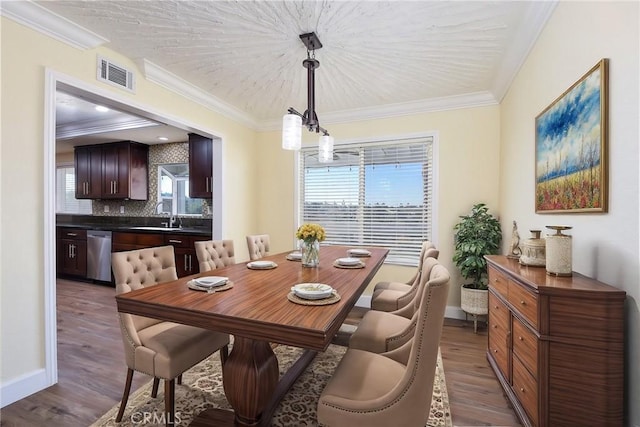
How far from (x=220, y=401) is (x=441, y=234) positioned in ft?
9.55

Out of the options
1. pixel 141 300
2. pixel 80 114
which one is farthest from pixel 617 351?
pixel 80 114

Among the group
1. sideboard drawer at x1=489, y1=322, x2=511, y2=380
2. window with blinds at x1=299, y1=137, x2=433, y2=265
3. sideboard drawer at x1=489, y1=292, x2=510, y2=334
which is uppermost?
window with blinds at x1=299, y1=137, x2=433, y2=265

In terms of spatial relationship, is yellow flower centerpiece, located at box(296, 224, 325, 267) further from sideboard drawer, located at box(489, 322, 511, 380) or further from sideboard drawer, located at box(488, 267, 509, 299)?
sideboard drawer, located at box(489, 322, 511, 380)

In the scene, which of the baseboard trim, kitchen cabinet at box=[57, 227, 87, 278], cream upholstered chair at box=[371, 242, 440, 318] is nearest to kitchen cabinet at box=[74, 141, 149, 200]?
kitchen cabinet at box=[57, 227, 87, 278]

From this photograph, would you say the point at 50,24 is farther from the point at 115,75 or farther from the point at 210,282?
the point at 210,282

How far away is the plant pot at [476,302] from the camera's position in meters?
3.03

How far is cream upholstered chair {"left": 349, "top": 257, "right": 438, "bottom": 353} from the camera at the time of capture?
166 cm

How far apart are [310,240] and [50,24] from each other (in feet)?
7.81

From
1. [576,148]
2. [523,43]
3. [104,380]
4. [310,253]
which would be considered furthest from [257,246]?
[523,43]

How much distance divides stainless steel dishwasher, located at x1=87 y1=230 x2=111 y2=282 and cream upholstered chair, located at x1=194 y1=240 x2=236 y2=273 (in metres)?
3.30

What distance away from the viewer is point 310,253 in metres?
2.31

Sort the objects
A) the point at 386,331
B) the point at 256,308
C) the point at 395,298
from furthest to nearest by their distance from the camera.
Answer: the point at 395,298, the point at 386,331, the point at 256,308

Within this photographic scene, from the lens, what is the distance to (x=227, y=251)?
275cm

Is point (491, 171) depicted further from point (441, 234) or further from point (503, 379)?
point (503, 379)
